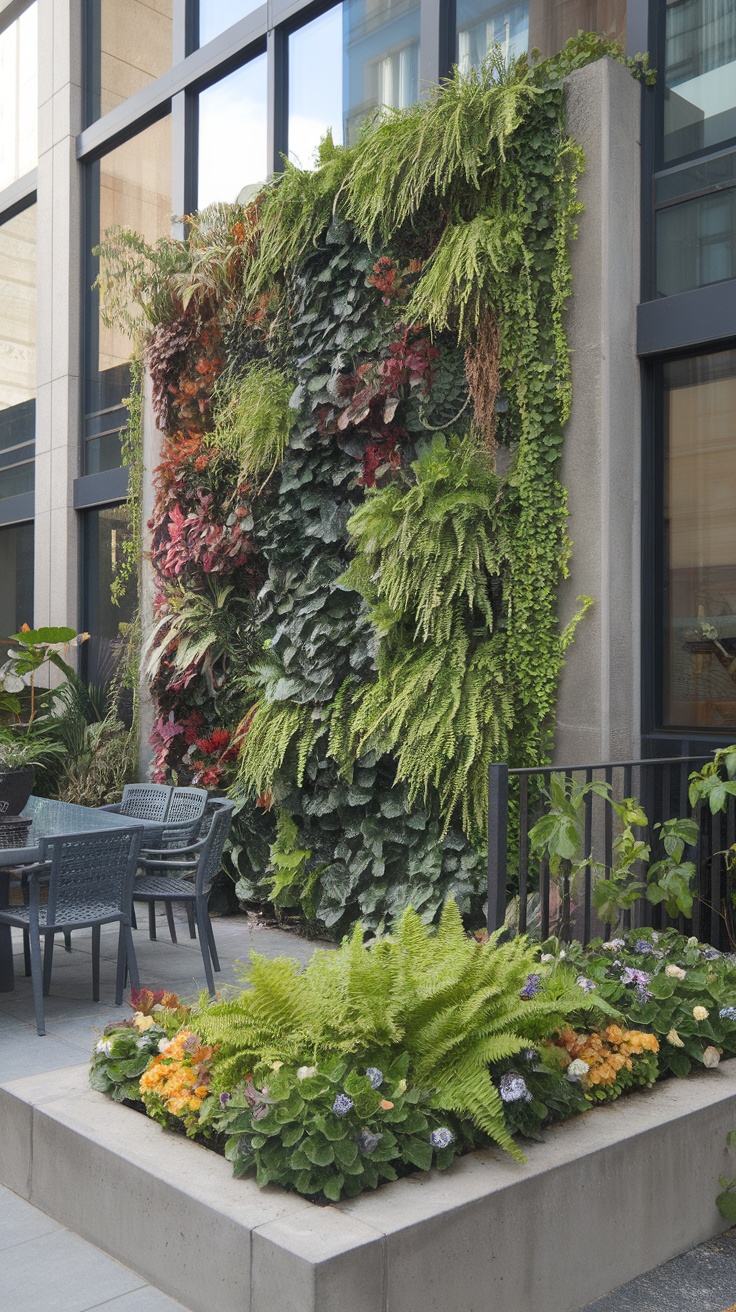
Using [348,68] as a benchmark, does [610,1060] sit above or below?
below

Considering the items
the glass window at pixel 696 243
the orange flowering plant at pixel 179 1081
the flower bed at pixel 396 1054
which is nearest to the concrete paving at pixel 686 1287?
the flower bed at pixel 396 1054

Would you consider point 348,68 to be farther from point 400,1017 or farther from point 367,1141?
point 367,1141

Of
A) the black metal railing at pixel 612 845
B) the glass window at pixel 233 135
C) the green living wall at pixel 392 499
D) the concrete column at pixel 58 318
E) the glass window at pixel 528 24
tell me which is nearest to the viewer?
the black metal railing at pixel 612 845

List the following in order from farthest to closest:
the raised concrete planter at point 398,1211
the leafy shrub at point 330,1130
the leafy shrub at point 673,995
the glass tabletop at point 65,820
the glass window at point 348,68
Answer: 1. the glass window at point 348,68
2. the glass tabletop at point 65,820
3. the leafy shrub at point 673,995
4. the leafy shrub at point 330,1130
5. the raised concrete planter at point 398,1211

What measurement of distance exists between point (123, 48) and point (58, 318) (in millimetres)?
2464

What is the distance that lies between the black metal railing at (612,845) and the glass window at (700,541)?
413 millimetres

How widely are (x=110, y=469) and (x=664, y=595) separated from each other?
18.9 feet

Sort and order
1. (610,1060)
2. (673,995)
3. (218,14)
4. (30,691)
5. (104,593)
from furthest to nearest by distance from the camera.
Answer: (104,593)
(30,691)
(218,14)
(673,995)
(610,1060)

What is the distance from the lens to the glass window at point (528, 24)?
6.21 meters

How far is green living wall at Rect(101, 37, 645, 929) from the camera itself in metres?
5.84

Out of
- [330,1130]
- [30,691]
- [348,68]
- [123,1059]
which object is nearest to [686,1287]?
[330,1130]

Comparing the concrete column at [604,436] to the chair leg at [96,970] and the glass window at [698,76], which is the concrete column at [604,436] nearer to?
the glass window at [698,76]

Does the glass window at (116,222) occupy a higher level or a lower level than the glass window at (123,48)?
lower

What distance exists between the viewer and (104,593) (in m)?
10.3
